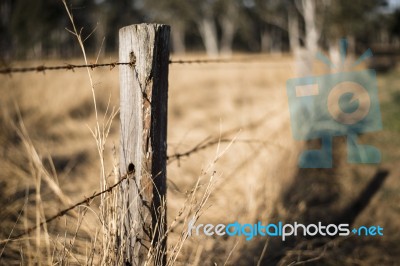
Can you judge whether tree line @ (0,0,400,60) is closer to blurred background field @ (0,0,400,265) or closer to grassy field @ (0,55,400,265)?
blurred background field @ (0,0,400,265)

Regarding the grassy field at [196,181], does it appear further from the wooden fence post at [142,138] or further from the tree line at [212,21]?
the tree line at [212,21]

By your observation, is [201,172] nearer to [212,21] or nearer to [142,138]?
[142,138]

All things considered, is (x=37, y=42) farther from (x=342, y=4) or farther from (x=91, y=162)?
(x=91, y=162)

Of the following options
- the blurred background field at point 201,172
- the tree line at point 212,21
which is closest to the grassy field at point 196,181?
the blurred background field at point 201,172

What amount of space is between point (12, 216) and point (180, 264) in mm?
1336

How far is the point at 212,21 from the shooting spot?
32750mm

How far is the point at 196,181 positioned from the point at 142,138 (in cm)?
201

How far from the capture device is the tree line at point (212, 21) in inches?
583

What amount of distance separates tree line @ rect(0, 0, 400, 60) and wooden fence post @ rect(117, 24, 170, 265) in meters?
11.9

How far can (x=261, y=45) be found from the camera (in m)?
42.2

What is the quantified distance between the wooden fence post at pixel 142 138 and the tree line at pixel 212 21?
39.1ft

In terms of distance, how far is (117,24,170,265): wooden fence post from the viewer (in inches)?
48.3

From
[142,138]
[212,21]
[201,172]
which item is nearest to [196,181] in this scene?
[201,172]

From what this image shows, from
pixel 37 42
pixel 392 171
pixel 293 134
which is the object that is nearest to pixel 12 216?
pixel 293 134
